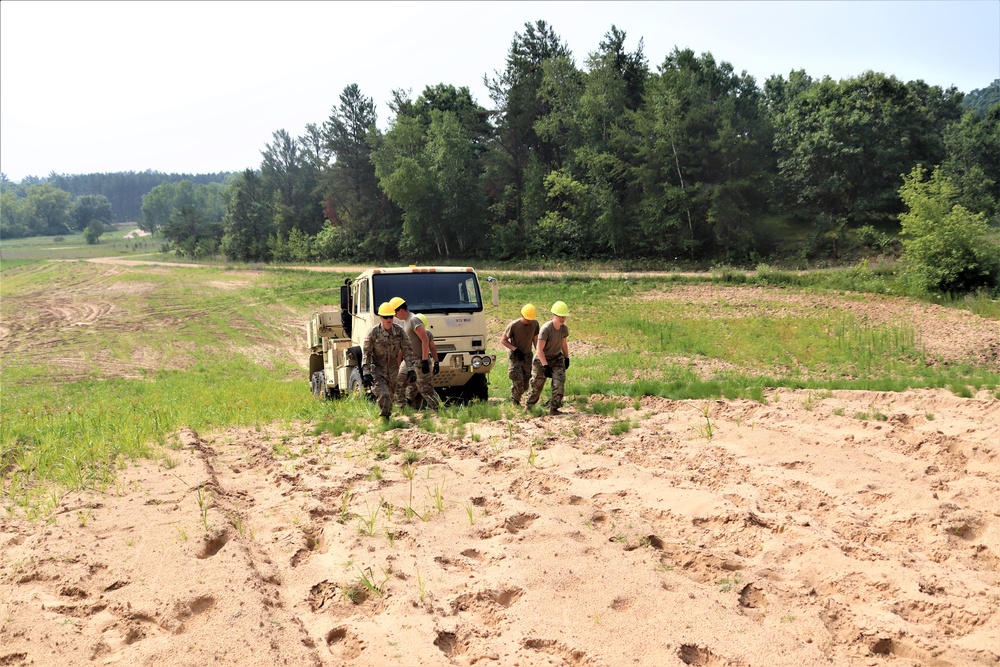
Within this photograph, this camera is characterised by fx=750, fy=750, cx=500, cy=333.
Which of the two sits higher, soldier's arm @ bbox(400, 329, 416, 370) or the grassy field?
soldier's arm @ bbox(400, 329, 416, 370)

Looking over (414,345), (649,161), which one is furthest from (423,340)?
(649,161)

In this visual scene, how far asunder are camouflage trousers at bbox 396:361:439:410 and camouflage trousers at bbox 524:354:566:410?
1568 mm

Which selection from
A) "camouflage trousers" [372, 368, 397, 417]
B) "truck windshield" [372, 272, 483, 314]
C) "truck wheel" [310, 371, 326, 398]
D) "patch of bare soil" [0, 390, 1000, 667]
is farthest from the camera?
"truck wheel" [310, 371, 326, 398]

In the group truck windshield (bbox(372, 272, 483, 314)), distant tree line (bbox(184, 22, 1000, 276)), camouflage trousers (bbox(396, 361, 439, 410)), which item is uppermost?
distant tree line (bbox(184, 22, 1000, 276))

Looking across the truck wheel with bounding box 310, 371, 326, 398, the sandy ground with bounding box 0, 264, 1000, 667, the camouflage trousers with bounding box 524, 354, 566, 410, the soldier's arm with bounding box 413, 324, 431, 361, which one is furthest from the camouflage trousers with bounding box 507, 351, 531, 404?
Result: the truck wheel with bounding box 310, 371, 326, 398

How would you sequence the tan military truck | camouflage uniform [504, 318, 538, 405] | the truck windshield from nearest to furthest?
1. camouflage uniform [504, 318, 538, 405]
2. the tan military truck
3. the truck windshield

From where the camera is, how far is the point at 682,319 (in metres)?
25.5

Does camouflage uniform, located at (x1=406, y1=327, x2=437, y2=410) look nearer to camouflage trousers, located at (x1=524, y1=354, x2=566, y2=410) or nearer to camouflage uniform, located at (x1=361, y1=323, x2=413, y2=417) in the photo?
camouflage uniform, located at (x1=361, y1=323, x2=413, y2=417)

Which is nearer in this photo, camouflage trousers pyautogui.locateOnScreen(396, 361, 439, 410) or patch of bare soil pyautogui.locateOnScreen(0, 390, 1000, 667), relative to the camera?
patch of bare soil pyautogui.locateOnScreen(0, 390, 1000, 667)

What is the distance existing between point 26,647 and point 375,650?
222 centimetres

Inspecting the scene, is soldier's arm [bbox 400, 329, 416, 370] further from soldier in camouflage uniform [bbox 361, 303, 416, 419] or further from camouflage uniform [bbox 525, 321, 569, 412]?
camouflage uniform [bbox 525, 321, 569, 412]

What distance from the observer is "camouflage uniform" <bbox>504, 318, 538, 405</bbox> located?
1244 cm

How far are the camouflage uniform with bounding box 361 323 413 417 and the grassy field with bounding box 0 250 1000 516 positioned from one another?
0.41 m

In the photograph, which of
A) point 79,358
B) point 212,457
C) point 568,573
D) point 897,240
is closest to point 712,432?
point 568,573
